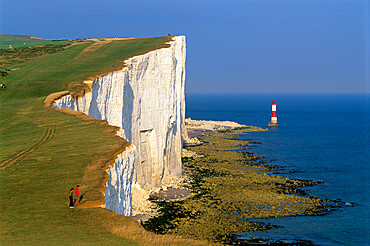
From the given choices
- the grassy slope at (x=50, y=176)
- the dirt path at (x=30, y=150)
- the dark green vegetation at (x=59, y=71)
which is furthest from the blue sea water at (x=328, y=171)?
the dark green vegetation at (x=59, y=71)

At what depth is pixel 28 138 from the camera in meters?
23.3

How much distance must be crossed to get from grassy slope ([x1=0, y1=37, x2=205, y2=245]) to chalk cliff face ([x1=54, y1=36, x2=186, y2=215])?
3.05 meters

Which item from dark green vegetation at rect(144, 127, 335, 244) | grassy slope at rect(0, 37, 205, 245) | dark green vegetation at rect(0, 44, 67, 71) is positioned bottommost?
dark green vegetation at rect(144, 127, 335, 244)

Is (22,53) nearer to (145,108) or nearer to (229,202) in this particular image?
(145,108)

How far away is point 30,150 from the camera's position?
21125 millimetres

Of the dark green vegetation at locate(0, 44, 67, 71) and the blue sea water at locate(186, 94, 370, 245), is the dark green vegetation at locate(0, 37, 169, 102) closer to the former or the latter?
the dark green vegetation at locate(0, 44, 67, 71)

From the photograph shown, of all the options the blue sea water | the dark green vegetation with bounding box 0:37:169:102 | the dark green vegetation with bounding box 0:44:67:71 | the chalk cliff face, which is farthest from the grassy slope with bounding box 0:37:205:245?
the dark green vegetation with bounding box 0:44:67:71

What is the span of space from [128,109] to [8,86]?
33.3 ft

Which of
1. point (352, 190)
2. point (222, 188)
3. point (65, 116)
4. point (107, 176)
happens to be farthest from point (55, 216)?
point (352, 190)

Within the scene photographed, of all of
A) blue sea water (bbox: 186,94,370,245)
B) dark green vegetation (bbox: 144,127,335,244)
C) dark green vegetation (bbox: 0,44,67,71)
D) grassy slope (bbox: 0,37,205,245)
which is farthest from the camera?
dark green vegetation (bbox: 0,44,67,71)

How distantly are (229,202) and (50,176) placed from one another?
23129mm

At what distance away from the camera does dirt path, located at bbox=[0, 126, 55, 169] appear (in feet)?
63.1

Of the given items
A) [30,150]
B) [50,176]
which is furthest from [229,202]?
[50,176]

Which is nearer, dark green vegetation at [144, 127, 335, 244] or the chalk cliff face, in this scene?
dark green vegetation at [144, 127, 335, 244]
